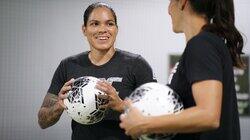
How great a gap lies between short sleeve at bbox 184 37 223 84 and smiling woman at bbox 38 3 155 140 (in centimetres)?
72

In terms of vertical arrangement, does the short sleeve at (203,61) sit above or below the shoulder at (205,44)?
below

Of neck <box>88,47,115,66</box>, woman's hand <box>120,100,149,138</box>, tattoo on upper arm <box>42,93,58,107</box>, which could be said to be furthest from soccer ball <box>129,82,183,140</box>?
tattoo on upper arm <box>42,93,58,107</box>

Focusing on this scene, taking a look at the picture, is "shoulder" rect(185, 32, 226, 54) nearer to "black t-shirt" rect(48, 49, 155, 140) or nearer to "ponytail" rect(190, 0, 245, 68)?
"ponytail" rect(190, 0, 245, 68)

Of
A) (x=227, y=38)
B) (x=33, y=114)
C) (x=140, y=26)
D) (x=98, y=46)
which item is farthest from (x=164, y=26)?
(x=227, y=38)

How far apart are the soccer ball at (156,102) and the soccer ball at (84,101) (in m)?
0.42

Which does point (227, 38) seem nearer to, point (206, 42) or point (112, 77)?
point (206, 42)

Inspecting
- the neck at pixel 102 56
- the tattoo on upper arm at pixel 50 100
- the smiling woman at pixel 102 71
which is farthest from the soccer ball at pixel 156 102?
the tattoo on upper arm at pixel 50 100

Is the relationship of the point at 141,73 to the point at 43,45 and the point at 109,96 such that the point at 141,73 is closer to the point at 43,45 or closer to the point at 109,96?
the point at 109,96

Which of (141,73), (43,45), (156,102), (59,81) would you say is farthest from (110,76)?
(43,45)

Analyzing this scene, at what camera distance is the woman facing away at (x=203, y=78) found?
1011mm

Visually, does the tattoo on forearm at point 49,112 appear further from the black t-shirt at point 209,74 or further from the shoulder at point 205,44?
the shoulder at point 205,44

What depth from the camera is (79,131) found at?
1819mm

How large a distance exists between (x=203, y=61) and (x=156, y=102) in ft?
0.66

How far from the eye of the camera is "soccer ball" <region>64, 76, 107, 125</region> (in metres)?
1.60
